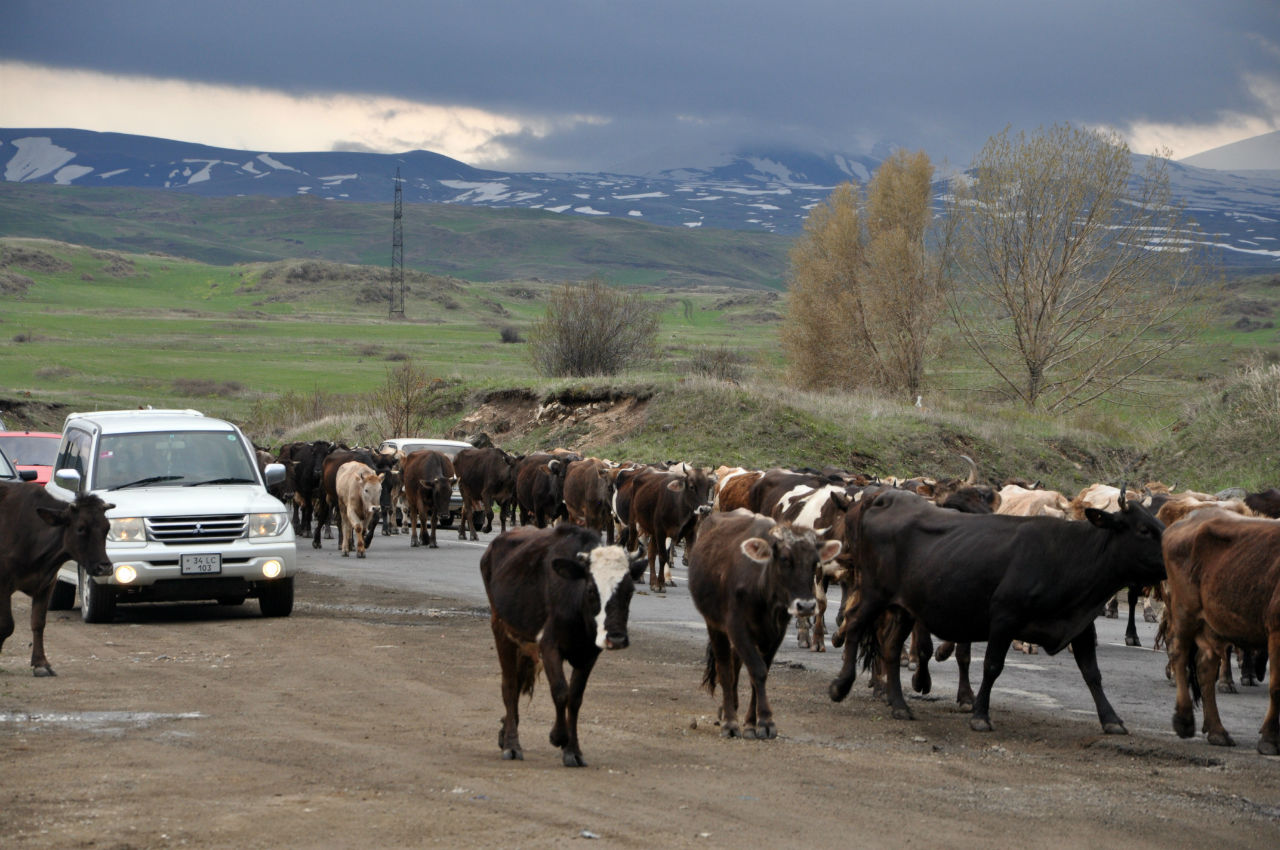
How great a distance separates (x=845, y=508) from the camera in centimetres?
1313

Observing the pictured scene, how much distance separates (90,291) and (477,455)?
147m

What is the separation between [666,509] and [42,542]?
9672 mm

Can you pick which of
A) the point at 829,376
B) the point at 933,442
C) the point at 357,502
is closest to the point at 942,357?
the point at 829,376

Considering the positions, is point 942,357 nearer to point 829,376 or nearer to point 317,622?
point 829,376

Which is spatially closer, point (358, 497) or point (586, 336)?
point (358, 497)

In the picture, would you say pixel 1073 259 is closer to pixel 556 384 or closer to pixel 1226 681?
pixel 556 384

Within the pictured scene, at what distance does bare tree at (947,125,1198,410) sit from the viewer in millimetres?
46094

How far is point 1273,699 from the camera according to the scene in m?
9.55

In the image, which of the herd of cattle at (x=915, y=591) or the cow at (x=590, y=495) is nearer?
the herd of cattle at (x=915, y=591)

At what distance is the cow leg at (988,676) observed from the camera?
10.3 meters

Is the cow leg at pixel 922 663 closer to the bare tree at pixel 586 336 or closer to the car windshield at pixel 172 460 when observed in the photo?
the car windshield at pixel 172 460

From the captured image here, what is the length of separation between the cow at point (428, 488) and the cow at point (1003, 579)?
16.3 m

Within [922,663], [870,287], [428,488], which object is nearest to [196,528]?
[922,663]

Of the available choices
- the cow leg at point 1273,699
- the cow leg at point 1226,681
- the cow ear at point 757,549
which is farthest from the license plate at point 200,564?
the cow leg at point 1273,699
